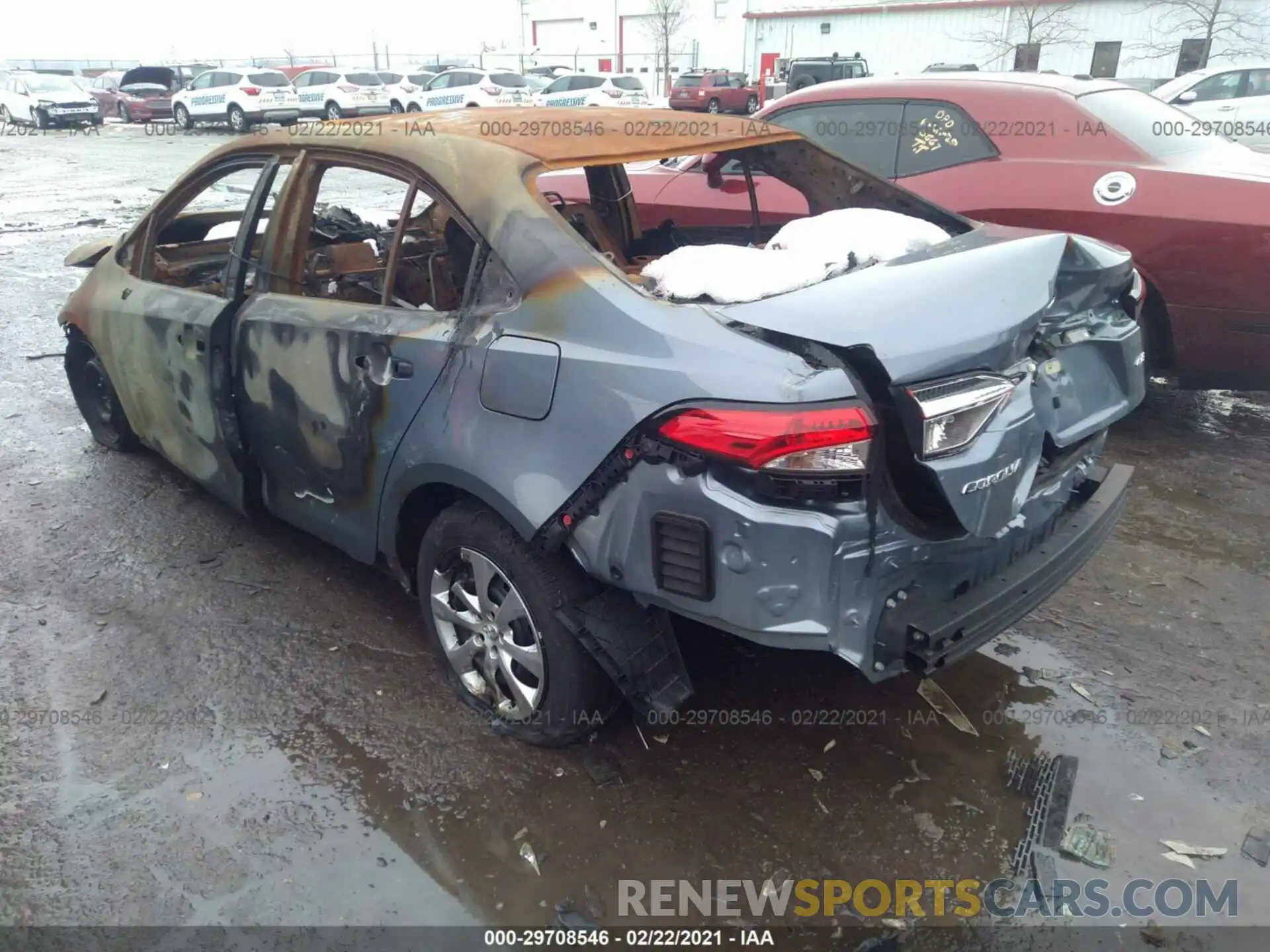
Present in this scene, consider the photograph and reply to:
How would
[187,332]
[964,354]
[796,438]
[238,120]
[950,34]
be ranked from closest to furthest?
[796,438] < [964,354] < [187,332] < [238,120] < [950,34]

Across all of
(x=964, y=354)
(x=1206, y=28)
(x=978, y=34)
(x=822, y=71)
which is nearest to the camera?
(x=964, y=354)

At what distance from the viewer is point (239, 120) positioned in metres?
27.0

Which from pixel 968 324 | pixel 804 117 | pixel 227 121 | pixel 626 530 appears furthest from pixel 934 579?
pixel 227 121

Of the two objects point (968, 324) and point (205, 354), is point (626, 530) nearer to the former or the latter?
point (968, 324)

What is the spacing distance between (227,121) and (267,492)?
1123 inches

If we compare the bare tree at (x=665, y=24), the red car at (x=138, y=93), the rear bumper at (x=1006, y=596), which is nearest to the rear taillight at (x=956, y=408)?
the rear bumper at (x=1006, y=596)

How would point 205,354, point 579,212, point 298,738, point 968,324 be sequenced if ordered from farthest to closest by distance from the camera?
point 579,212
point 205,354
point 298,738
point 968,324

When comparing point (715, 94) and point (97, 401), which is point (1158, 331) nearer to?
point (97, 401)

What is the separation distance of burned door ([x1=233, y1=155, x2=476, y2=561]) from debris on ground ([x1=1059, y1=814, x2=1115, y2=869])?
6.82 ft

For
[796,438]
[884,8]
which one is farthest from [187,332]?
[884,8]

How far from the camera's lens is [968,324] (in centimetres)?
210

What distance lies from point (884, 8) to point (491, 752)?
A: 40036mm

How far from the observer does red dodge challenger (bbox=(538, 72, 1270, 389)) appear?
166 inches

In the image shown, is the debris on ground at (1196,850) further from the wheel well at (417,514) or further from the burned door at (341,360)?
the burned door at (341,360)
